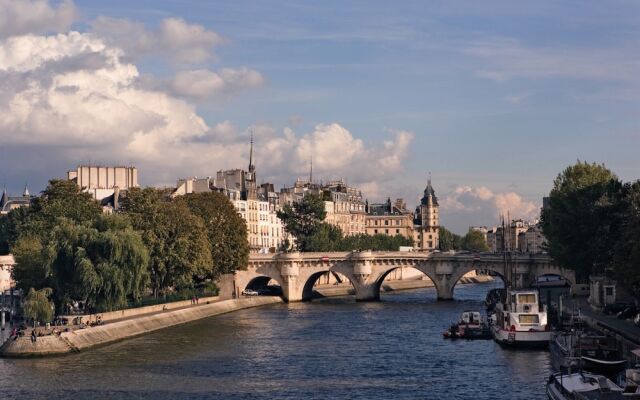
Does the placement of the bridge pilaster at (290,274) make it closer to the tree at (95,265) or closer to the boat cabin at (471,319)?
the tree at (95,265)

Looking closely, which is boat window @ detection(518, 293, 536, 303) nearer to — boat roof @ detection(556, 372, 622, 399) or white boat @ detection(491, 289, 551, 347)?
white boat @ detection(491, 289, 551, 347)

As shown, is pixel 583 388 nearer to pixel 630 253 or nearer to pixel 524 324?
pixel 630 253

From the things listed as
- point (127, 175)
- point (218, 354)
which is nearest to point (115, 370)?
point (218, 354)

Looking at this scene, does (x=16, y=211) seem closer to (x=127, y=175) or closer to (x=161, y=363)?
(x=127, y=175)

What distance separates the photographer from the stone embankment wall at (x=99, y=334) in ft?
236

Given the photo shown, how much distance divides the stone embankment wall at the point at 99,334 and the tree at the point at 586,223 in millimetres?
34926

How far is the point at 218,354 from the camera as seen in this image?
248ft

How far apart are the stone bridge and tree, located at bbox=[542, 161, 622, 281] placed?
55.5 feet

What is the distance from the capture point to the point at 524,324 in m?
78.5

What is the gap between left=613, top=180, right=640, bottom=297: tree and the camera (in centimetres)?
6727

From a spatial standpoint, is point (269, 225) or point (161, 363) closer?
point (161, 363)

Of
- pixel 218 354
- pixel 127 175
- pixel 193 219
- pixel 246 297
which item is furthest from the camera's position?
pixel 127 175

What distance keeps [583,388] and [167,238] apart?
64144 millimetres

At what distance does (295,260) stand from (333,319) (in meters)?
32.4
